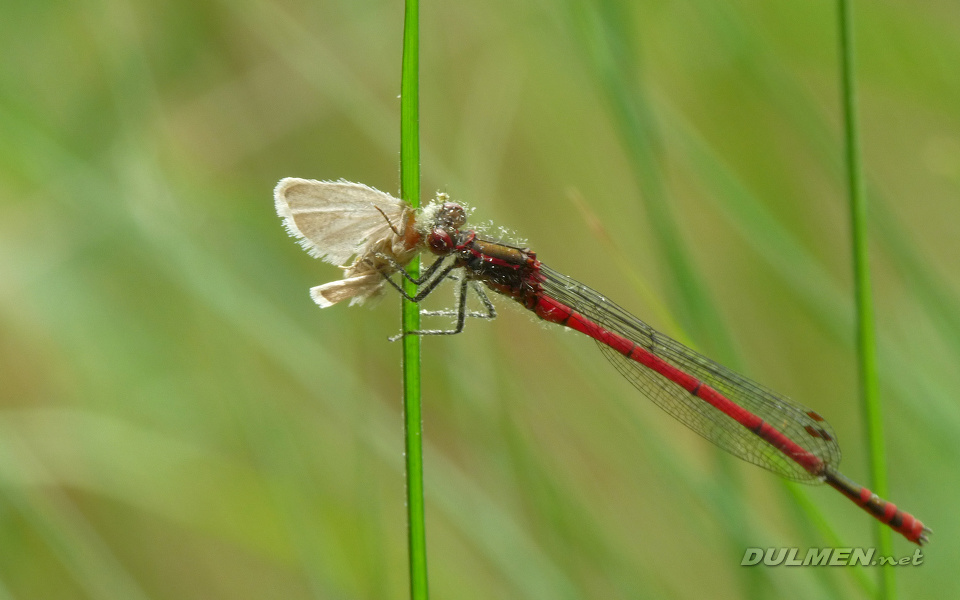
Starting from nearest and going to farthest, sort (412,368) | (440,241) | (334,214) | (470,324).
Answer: (412,368), (334,214), (440,241), (470,324)

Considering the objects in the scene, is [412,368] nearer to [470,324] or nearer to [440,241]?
[440,241]

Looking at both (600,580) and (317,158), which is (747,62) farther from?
(317,158)

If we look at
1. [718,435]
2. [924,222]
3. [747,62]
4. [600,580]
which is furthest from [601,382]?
[924,222]

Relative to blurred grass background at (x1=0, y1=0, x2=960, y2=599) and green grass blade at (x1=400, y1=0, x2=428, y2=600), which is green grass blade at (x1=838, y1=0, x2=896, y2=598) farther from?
green grass blade at (x1=400, y1=0, x2=428, y2=600)

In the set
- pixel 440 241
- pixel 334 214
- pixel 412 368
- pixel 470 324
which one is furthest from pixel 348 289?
pixel 470 324

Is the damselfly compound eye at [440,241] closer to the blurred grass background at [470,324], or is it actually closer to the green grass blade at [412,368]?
the blurred grass background at [470,324]

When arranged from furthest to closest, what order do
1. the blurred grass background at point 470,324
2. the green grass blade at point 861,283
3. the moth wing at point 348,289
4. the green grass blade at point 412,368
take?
the blurred grass background at point 470,324
the moth wing at point 348,289
the green grass blade at point 861,283
the green grass blade at point 412,368

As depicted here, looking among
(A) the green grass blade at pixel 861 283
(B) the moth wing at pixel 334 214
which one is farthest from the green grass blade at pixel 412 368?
(A) the green grass blade at pixel 861 283
